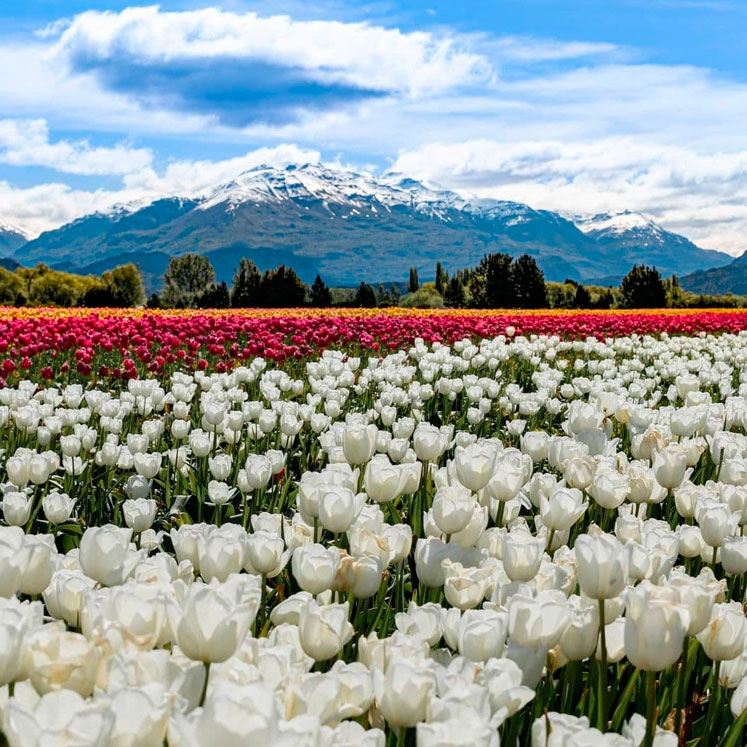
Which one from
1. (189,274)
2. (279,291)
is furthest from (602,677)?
(189,274)

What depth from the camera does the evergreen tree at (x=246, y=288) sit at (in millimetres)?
73875

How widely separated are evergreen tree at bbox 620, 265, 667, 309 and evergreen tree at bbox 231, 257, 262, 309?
32219mm

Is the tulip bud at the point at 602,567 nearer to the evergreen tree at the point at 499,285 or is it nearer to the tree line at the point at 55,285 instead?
the evergreen tree at the point at 499,285

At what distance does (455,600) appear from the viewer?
236 centimetres

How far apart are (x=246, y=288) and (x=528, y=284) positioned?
28875 mm

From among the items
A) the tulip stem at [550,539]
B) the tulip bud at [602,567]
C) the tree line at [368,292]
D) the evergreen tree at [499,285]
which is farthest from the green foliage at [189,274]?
the tulip bud at [602,567]

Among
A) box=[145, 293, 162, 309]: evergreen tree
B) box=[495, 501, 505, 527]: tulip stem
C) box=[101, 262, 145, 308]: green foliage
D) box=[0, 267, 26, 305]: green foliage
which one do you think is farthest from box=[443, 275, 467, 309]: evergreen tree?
box=[495, 501, 505, 527]: tulip stem

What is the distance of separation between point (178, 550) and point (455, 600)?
92 cm

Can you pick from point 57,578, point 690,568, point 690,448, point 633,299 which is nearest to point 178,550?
point 57,578

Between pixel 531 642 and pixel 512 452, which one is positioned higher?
pixel 512 452

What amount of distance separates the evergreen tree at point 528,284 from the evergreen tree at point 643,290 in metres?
9.46

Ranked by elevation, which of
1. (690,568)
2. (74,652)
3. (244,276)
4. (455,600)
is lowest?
(690,568)

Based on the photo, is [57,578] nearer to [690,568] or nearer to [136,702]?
[136,702]

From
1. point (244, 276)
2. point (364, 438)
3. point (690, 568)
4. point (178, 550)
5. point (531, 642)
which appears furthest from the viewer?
point (244, 276)
